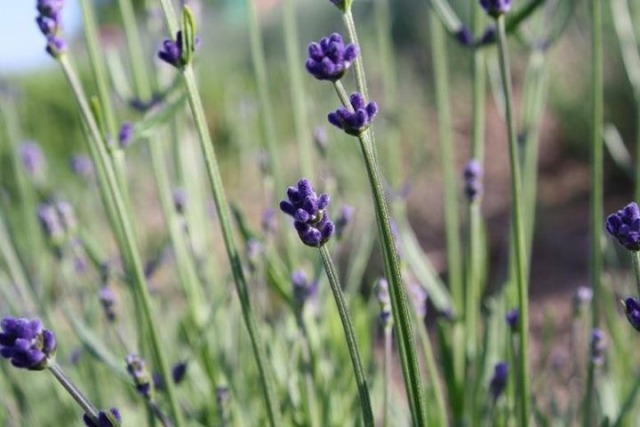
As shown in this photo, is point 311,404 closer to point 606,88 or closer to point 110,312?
point 110,312

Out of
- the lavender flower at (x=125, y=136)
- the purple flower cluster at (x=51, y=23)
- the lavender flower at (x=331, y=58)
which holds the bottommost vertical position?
the lavender flower at (x=125, y=136)

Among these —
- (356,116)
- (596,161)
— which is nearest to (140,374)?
(356,116)

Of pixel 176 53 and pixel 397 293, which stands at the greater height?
pixel 176 53

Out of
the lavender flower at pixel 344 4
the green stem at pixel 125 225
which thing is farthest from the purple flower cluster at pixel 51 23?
the lavender flower at pixel 344 4

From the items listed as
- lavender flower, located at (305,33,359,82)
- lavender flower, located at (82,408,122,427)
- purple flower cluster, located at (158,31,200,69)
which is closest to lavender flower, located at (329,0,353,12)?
lavender flower, located at (305,33,359,82)

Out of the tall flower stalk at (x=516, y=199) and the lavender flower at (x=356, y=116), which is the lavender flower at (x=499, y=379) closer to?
the tall flower stalk at (x=516, y=199)

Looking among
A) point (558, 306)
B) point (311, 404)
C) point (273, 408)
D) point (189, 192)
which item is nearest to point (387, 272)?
point (273, 408)

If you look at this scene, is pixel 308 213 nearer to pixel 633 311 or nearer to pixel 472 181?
pixel 633 311
